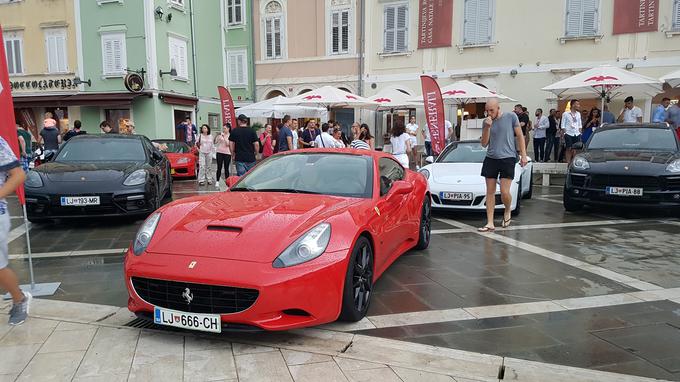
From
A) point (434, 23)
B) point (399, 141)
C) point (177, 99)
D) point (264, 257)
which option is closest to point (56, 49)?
point (177, 99)

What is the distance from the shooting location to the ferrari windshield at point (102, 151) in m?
7.55

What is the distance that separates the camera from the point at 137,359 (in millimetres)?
3010

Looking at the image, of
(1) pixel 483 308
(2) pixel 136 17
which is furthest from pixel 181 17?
(1) pixel 483 308

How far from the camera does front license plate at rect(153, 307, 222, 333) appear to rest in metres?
2.99

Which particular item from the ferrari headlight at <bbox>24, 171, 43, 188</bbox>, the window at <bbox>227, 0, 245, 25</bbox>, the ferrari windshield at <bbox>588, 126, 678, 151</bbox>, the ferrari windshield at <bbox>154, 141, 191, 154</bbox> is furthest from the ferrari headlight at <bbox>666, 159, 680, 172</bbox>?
the window at <bbox>227, 0, 245, 25</bbox>

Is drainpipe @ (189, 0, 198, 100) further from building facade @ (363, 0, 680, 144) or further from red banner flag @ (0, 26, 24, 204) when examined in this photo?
red banner flag @ (0, 26, 24, 204)

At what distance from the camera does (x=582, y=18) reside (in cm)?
1716

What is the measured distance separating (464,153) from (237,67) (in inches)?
686

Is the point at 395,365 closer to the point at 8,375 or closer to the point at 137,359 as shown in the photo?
the point at 137,359

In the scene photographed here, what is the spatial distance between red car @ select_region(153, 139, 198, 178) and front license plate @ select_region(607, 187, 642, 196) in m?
11.0

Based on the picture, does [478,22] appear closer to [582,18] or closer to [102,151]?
[582,18]

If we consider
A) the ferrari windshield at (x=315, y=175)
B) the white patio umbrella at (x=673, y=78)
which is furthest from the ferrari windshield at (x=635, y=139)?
the ferrari windshield at (x=315, y=175)

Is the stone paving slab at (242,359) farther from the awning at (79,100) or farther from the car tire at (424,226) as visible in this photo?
the awning at (79,100)

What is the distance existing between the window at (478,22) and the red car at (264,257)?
16271 mm
